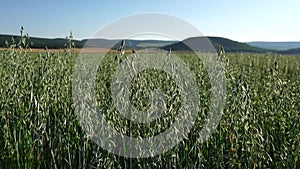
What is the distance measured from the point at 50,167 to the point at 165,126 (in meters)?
0.87

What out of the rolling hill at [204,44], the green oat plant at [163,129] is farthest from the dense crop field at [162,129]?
the rolling hill at [204,44]

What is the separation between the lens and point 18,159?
2045 mm

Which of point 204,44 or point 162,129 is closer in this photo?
point 162,129

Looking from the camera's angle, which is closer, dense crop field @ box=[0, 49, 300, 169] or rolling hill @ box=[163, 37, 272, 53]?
dense crop field @ box=[0, 49, 300, 169]

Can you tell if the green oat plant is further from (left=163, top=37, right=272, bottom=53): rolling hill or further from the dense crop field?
(left=163, top=37, right=272, bottom=53): rolling hill

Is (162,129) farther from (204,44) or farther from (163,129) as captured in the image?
(204,44)

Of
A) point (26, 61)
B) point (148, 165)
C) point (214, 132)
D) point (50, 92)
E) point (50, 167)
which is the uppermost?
point (26, 61)

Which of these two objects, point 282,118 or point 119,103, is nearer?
point 119,103

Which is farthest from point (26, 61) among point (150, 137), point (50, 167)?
point (150, 137)

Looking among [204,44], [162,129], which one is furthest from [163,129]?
[204,44]

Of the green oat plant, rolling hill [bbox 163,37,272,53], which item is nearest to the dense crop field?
the green oat plant

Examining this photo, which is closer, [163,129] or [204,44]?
[163,129]

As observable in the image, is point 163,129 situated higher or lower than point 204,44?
lower

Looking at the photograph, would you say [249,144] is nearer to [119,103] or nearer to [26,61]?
[119,103]
